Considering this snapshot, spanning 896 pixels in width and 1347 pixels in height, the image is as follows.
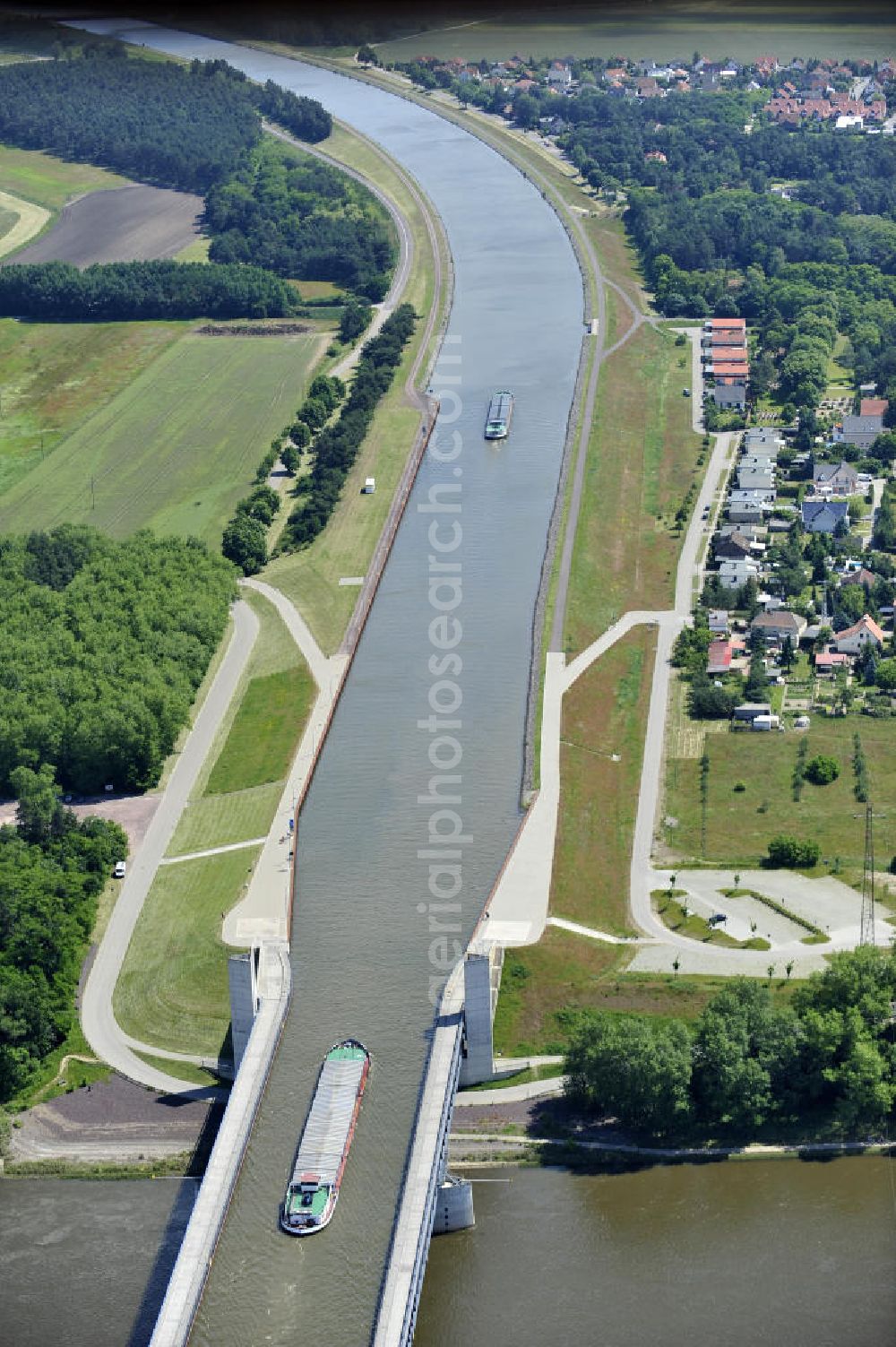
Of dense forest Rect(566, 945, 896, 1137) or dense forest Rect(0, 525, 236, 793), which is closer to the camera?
dense forest Rect(566, 945, 896, 1137)

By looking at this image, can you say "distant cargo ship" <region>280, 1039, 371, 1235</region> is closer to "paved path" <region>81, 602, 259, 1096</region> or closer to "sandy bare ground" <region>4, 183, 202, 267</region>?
"paved path" <region>81, 602, 259, 1096</region>

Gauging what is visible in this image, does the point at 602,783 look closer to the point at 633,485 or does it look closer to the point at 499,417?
the point at 633,485

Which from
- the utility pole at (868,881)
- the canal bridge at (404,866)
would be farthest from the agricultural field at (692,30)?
the utility pole at (868,881)

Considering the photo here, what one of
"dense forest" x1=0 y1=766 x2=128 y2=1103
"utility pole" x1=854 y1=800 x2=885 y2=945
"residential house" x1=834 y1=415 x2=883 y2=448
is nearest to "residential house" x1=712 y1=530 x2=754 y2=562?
"residential house" x1=834 y1=415 x2=883 y2=448

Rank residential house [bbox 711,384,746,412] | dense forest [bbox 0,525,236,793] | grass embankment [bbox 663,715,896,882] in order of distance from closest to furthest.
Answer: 1. grass embankment [bbox 663,715,896,882]
2. dense forest [bbox 0,525,236,793]
3. residential house [bbox 711,384,746,412]

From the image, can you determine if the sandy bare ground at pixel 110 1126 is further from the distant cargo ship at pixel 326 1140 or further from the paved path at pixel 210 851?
the paved path at pixel 210 851

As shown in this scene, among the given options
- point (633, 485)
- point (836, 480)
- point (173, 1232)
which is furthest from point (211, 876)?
point (836, 480)

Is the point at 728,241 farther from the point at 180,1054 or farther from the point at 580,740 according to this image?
the point at 180,1054

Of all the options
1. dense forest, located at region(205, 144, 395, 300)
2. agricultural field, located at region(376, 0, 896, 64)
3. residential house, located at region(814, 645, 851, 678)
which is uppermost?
agricultural field, located at region(376, 0, 896, 64)
